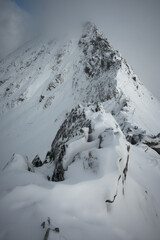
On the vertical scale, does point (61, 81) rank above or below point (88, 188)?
above

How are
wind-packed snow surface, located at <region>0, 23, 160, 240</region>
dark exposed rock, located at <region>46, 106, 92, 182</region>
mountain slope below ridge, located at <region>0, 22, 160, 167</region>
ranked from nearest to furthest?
wind-packed snow surface, located at <region>0, 23, 160, 240</region> < dark exposed rock, located at <region>46, 106, 92, 182</region> < mountain slope below ridge, located at <region>0, 22, 160, 167</region>

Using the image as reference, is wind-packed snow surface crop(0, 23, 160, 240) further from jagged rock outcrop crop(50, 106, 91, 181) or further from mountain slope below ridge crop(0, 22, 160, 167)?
mountain slope below ridge crop(0, 22, 160, 167)

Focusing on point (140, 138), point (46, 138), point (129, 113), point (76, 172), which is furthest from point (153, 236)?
point (46, 138)

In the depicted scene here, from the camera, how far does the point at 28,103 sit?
48031 mm

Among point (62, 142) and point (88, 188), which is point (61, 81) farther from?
point (88, 188)

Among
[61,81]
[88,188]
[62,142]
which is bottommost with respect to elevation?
[88,188]

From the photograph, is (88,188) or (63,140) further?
(63,140)

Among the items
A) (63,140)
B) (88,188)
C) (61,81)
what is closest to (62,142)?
(63,140)

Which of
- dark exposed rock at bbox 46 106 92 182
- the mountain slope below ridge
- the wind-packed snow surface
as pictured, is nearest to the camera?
the wind-packed snow surface

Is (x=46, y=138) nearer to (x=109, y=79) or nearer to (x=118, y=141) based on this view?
(x=109, y=79)

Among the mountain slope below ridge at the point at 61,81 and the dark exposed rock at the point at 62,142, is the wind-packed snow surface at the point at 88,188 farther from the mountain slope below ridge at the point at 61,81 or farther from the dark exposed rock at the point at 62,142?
the mountain slope below ridge at the point at 61,81

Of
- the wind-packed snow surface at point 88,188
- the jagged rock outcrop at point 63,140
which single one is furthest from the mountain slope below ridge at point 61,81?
the wind-packed snow surface at point 88,188

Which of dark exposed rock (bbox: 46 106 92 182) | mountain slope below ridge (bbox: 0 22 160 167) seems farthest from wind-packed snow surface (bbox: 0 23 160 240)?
mountain slope below ridge (bbox: 0 22 160 167)

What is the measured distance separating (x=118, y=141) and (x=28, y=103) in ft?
156
